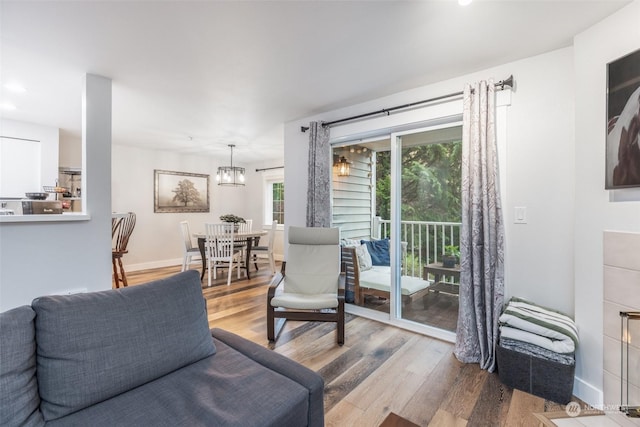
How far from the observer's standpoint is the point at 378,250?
3.63 meters

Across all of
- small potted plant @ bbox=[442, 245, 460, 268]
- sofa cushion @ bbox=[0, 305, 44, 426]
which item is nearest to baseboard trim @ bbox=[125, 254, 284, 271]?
sofa cushion @ bbox=[0, 305, 44, 426]

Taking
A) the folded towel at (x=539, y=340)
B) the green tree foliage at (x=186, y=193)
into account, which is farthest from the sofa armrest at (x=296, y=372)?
the green tree foliage at (x=186, y=193)

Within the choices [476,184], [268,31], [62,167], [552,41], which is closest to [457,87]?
[552,41]

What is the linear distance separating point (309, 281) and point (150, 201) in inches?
169

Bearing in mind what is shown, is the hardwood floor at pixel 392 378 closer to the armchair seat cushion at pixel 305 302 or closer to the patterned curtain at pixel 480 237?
the patterned curtain at pixel 480 237

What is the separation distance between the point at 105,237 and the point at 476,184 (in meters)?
3.35

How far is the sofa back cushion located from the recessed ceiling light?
296 centimetres

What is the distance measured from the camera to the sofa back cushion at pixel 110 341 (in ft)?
3.48

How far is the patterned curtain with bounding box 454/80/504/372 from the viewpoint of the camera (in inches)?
88.7

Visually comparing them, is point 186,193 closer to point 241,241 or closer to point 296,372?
point 241,241

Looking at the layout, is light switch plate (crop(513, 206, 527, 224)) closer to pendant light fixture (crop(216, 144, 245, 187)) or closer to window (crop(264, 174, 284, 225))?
pendant light fixture (crop(216, 144, 245, 187))

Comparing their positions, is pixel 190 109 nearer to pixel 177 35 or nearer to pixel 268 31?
pixel 177 35

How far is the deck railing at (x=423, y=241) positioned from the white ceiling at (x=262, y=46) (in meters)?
1.41

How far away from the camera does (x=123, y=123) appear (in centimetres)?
405
